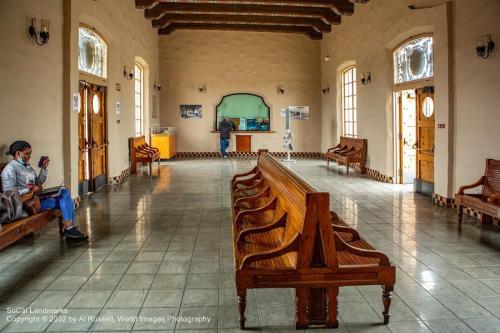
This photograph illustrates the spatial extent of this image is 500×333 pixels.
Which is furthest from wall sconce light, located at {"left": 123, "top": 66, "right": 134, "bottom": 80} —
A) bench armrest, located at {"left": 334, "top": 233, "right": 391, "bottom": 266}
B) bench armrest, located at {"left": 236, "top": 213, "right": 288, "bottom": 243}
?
bench armrest, located at {"left": 334, "top": 233, "right": 391, "bottom": 266}

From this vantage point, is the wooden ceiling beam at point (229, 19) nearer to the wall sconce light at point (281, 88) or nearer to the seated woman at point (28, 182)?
the wall sconce light at point (281, 88)

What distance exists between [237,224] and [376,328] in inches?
61.5

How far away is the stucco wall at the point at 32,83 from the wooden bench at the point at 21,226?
756 mm

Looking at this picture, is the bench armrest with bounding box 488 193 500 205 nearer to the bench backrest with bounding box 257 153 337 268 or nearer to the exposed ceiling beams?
the bench backrest with bounding box 257 153 337 268

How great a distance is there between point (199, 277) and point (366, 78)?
8178mm

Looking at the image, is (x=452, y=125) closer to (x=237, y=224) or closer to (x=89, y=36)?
(x=237, y=224)

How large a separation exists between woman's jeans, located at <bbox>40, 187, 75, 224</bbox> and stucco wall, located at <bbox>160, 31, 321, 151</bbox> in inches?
432

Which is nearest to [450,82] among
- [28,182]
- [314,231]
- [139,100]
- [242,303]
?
[314,231]

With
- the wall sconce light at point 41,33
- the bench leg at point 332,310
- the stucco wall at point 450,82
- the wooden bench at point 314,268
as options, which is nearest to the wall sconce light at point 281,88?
the stucco wall at point 450,82

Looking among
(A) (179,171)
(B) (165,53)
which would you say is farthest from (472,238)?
(B) (165,53)

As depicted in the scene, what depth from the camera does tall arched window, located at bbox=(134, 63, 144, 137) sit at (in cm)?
1284

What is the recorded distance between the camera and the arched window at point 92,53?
25.9 feet

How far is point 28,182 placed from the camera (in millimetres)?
4949

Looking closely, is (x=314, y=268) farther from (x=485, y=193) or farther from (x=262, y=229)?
(x=485, y=193)
